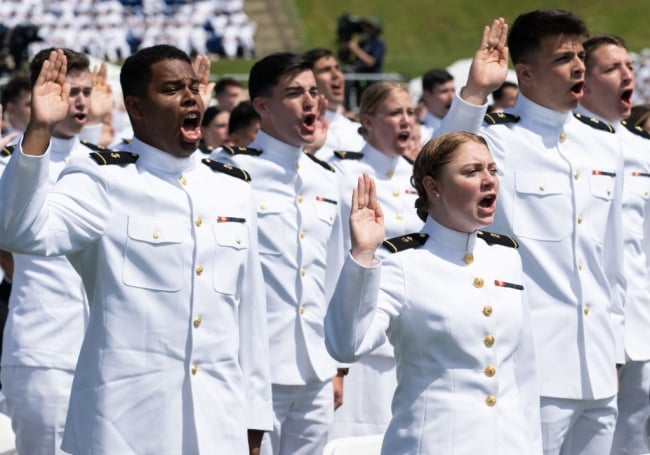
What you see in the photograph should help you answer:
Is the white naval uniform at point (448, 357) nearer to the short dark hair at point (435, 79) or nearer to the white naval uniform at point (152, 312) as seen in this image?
the white naval uniform at point (152, 312)

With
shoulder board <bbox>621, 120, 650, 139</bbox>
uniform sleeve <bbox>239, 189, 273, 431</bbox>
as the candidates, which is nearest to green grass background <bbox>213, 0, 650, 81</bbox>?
shoulder board <bbox>621, 120, 650, 139</bbox>

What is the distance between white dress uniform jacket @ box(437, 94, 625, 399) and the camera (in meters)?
5.62

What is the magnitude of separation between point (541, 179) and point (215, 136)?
400cm

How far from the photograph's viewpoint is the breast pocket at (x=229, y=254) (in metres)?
4.86

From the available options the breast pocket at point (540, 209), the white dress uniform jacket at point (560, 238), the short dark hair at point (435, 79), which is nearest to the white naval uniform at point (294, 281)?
the white dress uniform jacket at point (560, 238)

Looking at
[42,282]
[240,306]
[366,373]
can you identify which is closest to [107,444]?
[240,306]

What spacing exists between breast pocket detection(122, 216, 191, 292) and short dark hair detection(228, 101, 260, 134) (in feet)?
12.1

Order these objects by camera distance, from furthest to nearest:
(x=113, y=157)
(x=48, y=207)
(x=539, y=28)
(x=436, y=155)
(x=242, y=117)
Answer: (x=242, y=117) < (x=539, y=28) < (x=113, y=157) < (x=436, y=155) < (x=48, y=207)

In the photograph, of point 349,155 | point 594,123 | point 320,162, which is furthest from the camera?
point 349,155

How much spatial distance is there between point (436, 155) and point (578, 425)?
159 cm

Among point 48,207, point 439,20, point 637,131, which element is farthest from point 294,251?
point 439,20

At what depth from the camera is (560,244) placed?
18.5 ft

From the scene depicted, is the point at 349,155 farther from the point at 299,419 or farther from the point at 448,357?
the point at 448,357

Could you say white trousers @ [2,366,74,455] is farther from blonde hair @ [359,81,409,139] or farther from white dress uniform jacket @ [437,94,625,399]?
blonde hair @ [359,81,409,139]
